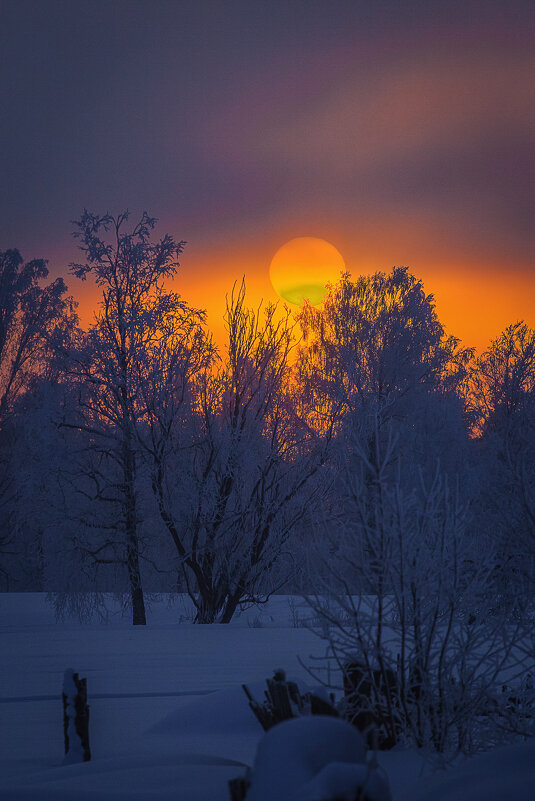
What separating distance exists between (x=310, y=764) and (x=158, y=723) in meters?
3.84

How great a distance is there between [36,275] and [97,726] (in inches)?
757

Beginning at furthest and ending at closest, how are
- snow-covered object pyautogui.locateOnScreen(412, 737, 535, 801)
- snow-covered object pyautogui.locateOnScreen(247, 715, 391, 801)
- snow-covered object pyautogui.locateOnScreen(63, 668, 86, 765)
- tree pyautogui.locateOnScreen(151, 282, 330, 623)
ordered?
1. tree pyautogui.locateOnScreen(151, 282, 330, 623)
2. snow-covered object pyautogui.locateOnScreen(63, 668, 86, 765)
3. snow-covered object pyautogui.locateOnScreen(412, 737, 535, 801)
4. snow-covered object pyautogui.locateOnScreen(247, 715, 391, 801)

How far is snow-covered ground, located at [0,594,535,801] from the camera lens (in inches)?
144

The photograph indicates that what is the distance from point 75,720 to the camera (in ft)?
15.6

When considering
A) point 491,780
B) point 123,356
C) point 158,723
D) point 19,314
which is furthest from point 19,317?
point 491,780

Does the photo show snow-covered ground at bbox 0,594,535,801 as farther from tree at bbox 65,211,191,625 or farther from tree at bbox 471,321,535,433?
tree at bbox 471,321,535,433

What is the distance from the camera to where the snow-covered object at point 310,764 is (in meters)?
2.19

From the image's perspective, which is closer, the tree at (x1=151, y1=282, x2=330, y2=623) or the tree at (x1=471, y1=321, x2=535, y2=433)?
the tree at (x1=151, y1=282, x2=330, y2=623)

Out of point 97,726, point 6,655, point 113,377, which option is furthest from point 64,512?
point 97,726

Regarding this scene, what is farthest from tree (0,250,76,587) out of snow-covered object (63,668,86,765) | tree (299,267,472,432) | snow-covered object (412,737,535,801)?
snow-covered object (412,737,535,801)

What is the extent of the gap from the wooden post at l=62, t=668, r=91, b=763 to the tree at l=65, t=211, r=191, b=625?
9.23 meters

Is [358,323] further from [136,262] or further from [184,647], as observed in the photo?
[184,647]

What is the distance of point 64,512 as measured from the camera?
45.8 ft

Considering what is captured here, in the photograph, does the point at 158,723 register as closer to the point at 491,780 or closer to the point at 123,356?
the point at 491,780
